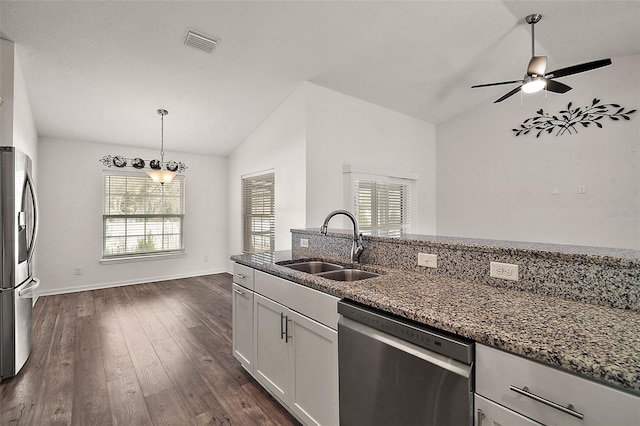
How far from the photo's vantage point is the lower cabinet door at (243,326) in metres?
2.20

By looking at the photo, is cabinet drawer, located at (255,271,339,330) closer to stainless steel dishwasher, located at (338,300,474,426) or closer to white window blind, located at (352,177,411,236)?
stainless steel dishwasher, located at (338,300,474,426)

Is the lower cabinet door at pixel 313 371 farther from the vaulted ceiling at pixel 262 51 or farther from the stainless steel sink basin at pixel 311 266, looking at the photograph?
the vaulted ceiling at pixel 262 51

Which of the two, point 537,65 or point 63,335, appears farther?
point 63,335

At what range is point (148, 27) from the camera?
8.70 feet

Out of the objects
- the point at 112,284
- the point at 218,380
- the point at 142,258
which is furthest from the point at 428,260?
the point at 112,284

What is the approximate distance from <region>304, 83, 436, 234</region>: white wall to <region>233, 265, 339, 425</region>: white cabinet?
184 cm

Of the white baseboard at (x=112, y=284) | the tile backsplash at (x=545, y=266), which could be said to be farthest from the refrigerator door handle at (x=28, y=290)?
the tile backsplash at (x=545, y=266)

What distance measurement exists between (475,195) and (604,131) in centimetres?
179

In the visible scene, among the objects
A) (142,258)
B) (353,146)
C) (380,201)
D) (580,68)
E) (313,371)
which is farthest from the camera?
(142,258)

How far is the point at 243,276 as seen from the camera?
2285 millimetres

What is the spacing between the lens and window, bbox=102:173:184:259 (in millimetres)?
5070

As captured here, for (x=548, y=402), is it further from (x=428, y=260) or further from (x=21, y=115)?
(x=21, y=115)

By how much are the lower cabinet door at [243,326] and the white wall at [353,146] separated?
1616 millimetres

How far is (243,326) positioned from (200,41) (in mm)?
2614
